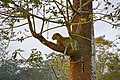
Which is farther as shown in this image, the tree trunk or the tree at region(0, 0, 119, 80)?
the tree trunk

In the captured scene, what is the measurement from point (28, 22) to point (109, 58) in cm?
524

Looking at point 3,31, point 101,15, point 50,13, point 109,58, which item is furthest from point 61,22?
point 109,58

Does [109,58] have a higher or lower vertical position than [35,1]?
lower

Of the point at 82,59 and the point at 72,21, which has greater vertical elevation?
the point at 72,21

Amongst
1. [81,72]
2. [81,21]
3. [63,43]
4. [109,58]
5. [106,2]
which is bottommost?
[109,58]

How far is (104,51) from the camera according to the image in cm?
709

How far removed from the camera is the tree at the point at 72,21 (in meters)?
1.82

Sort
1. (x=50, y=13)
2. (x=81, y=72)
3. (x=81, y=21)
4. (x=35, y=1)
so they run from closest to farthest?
1. (x=35, y=1)
2. (x=50, y=13)
3. (x=81, y=21)
4. (x=81, y=72)

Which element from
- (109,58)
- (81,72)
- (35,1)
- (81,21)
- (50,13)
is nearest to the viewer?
(35,1)

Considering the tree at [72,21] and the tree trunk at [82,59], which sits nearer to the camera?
the tree at [72,21]

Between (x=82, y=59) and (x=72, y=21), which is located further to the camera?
(x=82, y=59)

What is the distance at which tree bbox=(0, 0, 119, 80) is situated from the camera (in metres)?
1.82

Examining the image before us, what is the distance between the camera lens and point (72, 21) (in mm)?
2061

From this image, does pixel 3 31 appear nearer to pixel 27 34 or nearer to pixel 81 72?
pixel 27 34
